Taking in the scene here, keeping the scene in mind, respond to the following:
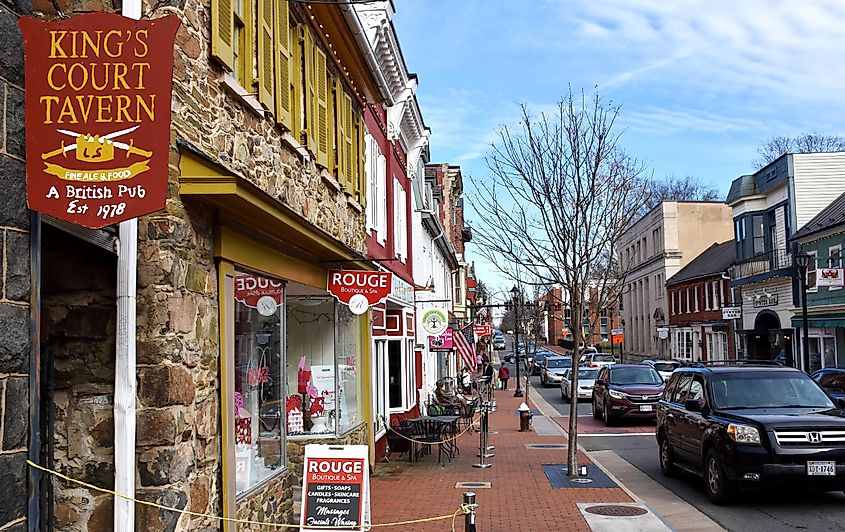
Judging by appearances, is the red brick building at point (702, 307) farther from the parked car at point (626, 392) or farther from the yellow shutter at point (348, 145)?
the yellow shutter at point (348, 145)

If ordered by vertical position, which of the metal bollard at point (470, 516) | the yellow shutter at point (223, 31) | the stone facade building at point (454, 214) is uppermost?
the stone facade building at point (454, 214)

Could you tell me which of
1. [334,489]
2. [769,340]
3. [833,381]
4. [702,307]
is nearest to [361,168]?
[334,489]

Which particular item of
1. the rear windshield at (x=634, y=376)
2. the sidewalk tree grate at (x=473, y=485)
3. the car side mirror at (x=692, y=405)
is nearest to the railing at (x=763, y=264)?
the rear windshield at (x=634, y=376)

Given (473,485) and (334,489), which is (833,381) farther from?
(334,489)

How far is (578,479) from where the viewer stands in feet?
47.5

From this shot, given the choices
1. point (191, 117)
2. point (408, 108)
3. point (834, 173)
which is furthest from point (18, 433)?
point (834, 173)

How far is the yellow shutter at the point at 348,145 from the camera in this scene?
13.4 meters

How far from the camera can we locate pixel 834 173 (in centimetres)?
3900

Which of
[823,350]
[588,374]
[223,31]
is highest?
[223,31]

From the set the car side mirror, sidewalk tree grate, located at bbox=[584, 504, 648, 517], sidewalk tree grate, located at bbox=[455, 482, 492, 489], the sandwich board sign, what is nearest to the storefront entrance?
the car side mirror

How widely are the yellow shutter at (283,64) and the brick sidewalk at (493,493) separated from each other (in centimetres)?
503

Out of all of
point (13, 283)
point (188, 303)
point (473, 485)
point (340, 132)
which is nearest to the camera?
point (13, 283)

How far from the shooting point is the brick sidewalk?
11.1 m

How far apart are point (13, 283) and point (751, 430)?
9797 mm
